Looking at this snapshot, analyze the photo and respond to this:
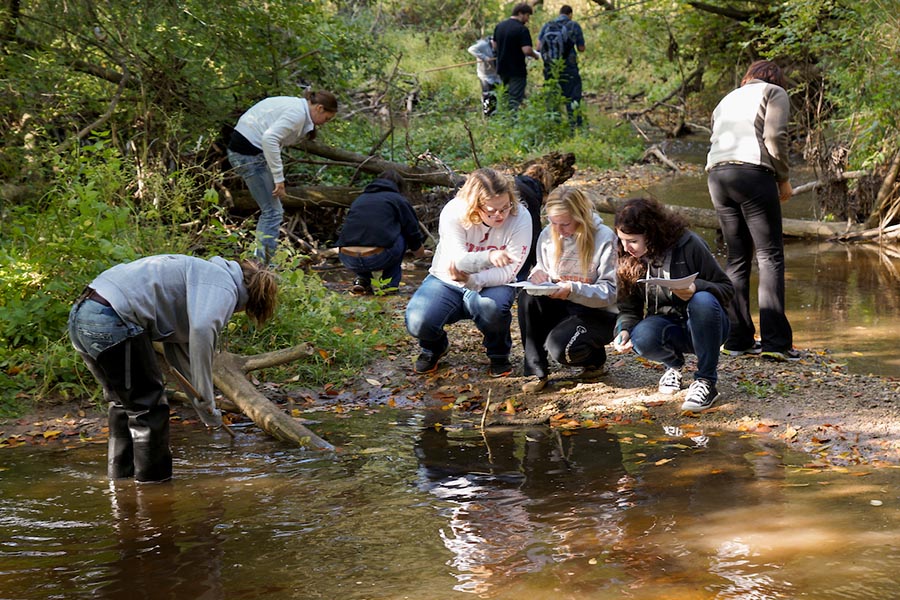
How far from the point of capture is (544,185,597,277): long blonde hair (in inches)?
231

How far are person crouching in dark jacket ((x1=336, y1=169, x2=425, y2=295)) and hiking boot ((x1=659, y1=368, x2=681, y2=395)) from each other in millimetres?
3552

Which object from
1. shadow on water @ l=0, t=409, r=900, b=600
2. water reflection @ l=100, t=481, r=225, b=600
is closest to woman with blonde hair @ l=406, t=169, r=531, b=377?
shadow on water @ l=0, t=409, r=900, b=600

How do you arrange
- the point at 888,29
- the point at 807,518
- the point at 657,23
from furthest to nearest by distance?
the point at 657,23
the point at 888,29
the point at 807,518

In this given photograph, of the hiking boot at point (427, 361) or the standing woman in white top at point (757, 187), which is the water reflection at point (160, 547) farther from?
the standing woman in white top at point (757, 187)

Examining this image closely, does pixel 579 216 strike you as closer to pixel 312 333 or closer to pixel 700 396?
pixel 700 396

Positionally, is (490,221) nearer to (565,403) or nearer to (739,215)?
(565,403)

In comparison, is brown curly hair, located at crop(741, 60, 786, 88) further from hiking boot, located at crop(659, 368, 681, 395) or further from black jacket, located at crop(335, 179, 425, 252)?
black jacket, located at crop(335, 179, 425, 252)

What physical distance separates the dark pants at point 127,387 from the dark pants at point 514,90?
13137 mm

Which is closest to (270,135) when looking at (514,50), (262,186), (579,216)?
(262,186)

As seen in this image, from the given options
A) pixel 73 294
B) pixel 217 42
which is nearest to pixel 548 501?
pixel 73 294

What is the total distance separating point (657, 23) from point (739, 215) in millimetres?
12728

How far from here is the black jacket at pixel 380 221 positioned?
28.8 feet

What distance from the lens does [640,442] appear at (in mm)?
5289

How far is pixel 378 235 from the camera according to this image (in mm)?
8742
